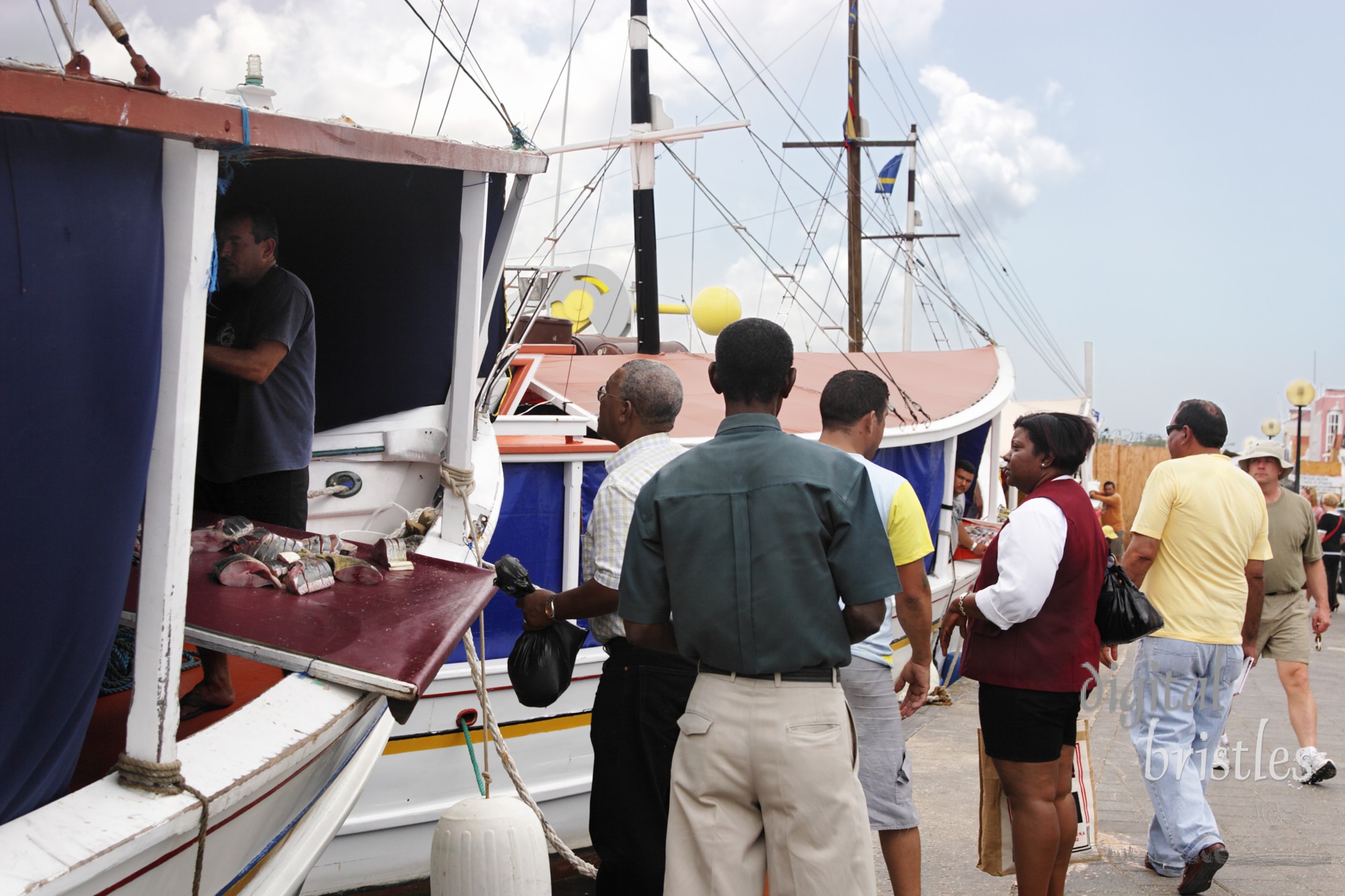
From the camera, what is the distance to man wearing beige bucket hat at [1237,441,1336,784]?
19.5 ft

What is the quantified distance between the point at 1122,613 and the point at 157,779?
3.15 metres

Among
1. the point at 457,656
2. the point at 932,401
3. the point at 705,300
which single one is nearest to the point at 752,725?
the point at 457,656

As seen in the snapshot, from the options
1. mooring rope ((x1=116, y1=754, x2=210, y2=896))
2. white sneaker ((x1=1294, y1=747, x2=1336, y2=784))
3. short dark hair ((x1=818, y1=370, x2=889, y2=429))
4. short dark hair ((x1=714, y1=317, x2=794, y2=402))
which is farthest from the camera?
white sneaker ((x1=1294, y1=747, x2=1336, y2=784))

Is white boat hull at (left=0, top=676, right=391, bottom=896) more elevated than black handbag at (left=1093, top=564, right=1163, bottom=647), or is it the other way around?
black handbag at (left=1093, top=564, right=1163, bottom=647)

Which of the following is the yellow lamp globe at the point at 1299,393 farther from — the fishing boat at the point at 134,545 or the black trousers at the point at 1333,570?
the fishing boat at the point at 134,545

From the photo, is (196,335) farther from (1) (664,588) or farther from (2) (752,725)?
(2) (752,725)

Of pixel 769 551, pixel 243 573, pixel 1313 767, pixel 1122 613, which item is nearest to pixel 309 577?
pixel 243 573

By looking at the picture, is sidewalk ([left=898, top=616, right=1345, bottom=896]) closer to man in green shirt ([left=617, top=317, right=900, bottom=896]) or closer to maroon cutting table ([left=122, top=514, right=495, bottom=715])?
man in green shirt ([left=617, top=317, right=900, bottom=896])

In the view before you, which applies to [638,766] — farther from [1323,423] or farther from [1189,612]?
[1323,423]

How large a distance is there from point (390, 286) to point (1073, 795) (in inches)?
137

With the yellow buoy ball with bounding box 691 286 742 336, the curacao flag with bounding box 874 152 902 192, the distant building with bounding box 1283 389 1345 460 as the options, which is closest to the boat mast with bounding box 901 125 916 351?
the curacao flag with bounding box 874 152 902 192

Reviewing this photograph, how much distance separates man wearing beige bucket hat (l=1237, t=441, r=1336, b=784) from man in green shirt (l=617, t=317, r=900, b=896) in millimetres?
4262

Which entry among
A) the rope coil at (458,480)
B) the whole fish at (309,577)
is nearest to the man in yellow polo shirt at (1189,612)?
the rope coil at (458,480)

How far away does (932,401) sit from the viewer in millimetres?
10234
